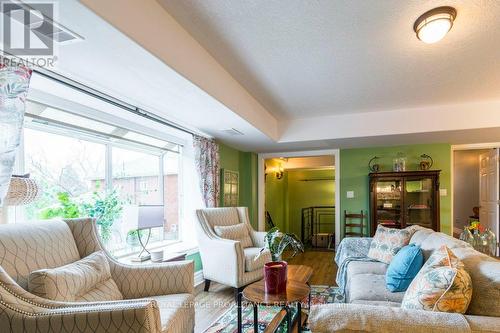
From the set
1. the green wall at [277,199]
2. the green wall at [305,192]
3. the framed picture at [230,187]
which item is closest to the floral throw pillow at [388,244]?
→ the framed picture at [230,187]

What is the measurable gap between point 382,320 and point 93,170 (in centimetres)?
273

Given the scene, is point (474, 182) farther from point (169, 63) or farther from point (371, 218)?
point (169, 63)

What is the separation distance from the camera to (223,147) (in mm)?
4863

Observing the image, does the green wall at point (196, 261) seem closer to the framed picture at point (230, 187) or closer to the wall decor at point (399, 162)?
the framed picture at point (230, 187)

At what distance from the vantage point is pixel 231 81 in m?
2.88

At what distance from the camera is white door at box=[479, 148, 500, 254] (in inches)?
197

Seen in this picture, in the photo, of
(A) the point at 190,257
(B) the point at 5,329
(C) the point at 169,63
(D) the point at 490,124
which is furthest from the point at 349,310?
(D) the point at 490,124

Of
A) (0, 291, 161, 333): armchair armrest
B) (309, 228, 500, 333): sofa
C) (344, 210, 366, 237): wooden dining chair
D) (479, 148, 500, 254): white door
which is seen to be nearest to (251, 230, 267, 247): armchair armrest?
(344, 210, 366, 237): wooden dining chair

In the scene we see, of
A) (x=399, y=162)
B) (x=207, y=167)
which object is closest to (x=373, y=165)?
(x=399, y=162)

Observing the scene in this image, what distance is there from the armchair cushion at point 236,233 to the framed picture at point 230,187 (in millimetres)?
816

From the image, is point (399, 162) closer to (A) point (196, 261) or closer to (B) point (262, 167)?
(B) point (262, 167)

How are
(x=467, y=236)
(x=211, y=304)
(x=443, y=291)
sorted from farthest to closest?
(x=211, y=304), (x=467, y=236), (x=443, y=291)

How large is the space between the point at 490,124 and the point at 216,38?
3589mm

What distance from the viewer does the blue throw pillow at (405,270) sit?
7.09ft
